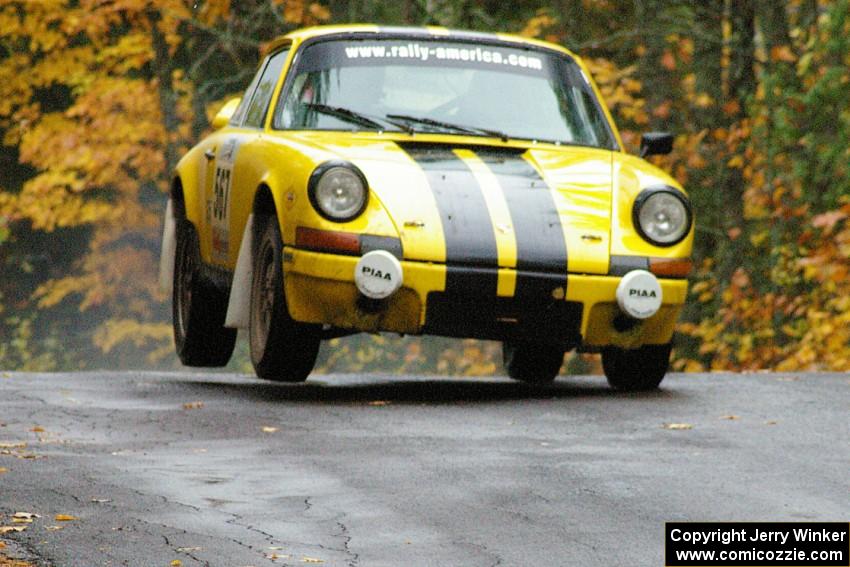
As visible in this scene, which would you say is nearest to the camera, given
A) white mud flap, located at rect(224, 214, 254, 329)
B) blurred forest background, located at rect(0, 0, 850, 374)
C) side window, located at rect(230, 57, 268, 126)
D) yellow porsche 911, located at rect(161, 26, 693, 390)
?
yellow porsche 911, located at rect(161, 26, 693, 390)

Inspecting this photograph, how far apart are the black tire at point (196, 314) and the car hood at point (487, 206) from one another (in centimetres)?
228

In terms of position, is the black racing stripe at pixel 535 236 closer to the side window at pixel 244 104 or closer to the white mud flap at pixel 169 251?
the side window at pixel 244 104

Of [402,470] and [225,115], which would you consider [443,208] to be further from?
[225,115]

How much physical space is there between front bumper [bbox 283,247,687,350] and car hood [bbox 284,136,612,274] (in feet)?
0.26

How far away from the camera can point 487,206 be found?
8.96m

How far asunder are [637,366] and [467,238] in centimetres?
143

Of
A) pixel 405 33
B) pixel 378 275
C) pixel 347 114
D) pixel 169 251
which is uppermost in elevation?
pixel 405 33

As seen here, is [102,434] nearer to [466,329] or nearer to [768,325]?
[466,329]

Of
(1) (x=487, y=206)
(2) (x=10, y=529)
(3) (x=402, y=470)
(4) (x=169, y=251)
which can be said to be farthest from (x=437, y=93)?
(2) (x=10, y=529)

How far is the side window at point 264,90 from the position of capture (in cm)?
1039


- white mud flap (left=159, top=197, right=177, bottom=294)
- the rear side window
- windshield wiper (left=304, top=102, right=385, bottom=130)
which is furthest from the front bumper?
white mud flap (left=159, top=197, right=177, bottom=294)

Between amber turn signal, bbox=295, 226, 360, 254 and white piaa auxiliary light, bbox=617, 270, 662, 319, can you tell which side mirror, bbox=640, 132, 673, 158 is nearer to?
white piaa auxiliary light, bbox=617, 270, 662, 319

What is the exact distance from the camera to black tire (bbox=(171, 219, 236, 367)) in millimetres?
11391

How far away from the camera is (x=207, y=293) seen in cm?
1137
